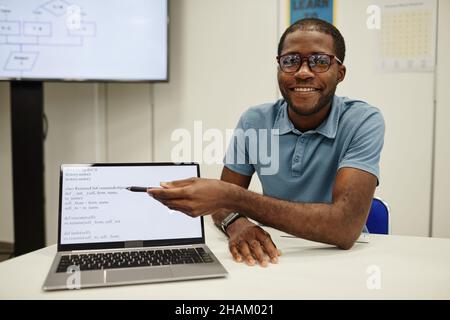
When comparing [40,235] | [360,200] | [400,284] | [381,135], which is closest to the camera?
[400,284]

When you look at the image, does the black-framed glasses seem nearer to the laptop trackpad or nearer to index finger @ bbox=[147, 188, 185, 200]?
index finger @ bbox=[147, 188, 185, 200]

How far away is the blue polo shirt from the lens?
4.33 ft

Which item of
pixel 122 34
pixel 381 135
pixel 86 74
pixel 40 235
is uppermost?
pixel 122 34

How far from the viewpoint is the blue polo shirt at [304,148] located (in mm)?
1321

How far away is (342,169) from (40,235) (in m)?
1.88

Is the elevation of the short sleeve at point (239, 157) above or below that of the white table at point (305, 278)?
above

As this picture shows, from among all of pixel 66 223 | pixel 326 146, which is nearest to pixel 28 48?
→ pixel 66 223

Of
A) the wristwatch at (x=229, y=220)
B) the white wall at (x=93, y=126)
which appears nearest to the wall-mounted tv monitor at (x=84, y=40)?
the white wall at (x=93, y=126)

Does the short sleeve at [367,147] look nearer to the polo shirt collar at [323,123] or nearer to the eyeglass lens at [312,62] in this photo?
the polo shirt collar at [323,123]

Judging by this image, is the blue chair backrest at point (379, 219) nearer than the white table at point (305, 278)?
No

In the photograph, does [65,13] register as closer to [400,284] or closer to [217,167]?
[217,167]

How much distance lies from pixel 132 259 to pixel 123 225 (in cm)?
12

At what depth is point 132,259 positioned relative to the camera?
0.96 metres

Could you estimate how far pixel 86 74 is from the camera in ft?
7.61
